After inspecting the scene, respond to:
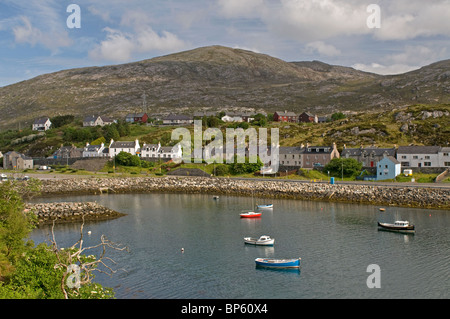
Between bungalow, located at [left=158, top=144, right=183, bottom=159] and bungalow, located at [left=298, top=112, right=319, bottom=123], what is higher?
bungalow, located at [left=298, top=112, right=319, bottom=123]

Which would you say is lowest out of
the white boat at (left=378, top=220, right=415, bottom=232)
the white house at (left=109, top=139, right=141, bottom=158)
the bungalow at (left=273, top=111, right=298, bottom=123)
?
the white boat at (left=378, top=220, right=415, bottom=232)

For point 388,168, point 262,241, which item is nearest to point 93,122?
point 388,168

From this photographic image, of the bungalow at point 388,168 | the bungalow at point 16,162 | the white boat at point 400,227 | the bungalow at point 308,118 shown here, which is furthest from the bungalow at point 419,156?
the bungalow at point 16,162

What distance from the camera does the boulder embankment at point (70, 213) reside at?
5462 cm

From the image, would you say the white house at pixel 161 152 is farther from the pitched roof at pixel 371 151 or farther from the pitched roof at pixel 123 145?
the pitched roof at pixel 371 151

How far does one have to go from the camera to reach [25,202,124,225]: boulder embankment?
54.6m

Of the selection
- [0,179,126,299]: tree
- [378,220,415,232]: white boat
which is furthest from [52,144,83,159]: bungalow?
[378,220,415,232]: white boat

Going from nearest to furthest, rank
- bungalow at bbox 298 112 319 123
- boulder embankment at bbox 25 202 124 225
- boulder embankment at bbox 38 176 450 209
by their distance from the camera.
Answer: boulder embankment at bbox 25 202 124 225
boulder embankment at bbox 38 176 450 209
bungalow at bbox 298 112 319 123

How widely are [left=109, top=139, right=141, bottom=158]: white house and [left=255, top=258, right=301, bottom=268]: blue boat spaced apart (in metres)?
82.2

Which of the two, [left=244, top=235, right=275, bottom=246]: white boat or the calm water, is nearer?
the calm water

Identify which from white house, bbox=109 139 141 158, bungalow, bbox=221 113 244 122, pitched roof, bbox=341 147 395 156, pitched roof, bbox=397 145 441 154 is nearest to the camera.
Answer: pitched roof, bbox=397 145 441 154

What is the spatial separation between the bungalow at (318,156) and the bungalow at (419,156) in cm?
1393

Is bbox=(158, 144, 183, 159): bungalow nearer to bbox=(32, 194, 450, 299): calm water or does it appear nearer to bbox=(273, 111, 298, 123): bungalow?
bbox=(32, 194, 450, 299): calm water
